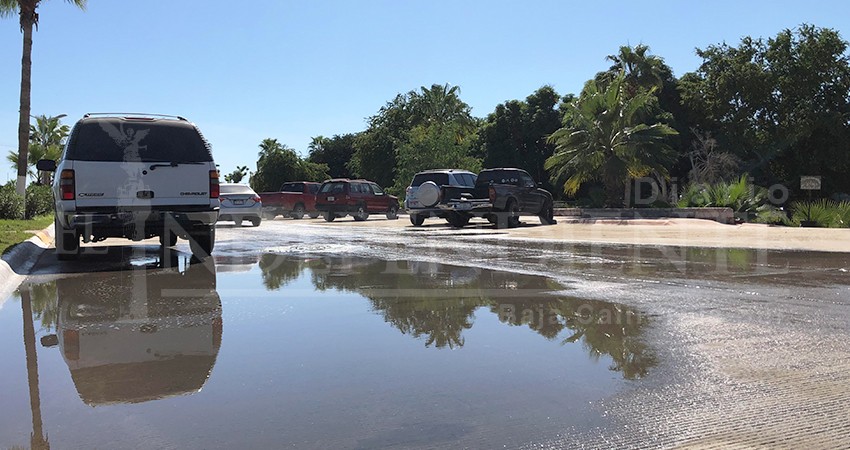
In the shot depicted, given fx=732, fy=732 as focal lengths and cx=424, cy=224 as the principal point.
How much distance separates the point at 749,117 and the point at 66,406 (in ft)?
131

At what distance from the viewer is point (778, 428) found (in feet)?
11.3

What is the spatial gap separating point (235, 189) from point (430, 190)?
7.03 meters

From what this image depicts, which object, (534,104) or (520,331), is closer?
(520,331)

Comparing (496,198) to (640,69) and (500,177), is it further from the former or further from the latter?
(640,69)

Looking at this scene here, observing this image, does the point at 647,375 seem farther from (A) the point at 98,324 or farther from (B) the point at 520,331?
(A) the point at 98,324

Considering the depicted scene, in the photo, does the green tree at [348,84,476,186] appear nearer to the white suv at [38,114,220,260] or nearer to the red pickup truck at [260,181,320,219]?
the red pickup truck at [260,181,320,219]

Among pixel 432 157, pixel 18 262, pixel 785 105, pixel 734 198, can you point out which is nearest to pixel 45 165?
pixel 18 262

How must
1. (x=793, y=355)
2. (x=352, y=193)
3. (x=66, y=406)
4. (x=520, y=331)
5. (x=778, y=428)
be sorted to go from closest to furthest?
(x=778, y=428)
(x=66, y=406)
(x=793, y=355)
(x=520, y=331)
(x=352, y=193)

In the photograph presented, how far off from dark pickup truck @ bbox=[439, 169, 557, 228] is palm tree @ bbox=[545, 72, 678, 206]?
6.57 metres

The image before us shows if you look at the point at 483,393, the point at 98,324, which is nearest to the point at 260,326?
the point at 98,324

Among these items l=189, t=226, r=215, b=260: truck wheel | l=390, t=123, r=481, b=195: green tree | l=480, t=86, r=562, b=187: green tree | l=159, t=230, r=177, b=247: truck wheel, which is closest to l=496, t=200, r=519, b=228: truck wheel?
l=159, t=230, r=177, b=247: truck wheel

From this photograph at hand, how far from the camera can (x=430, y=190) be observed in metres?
22.4

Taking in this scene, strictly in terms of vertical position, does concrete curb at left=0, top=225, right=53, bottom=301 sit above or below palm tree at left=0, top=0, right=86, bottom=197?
below

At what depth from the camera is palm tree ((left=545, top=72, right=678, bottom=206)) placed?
2933 centimetres
